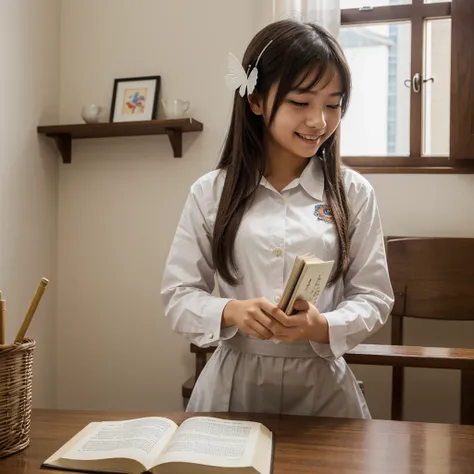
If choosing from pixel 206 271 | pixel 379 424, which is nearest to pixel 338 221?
pixel 206 271

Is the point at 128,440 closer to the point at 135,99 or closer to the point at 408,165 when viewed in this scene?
the point at 408,165

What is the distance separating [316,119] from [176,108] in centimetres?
119

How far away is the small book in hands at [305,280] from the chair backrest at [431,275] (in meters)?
1.05

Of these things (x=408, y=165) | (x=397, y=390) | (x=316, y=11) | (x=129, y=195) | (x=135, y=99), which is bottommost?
(x=397, y=390)

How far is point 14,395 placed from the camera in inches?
37.1

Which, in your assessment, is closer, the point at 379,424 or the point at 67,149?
the point at 379,424

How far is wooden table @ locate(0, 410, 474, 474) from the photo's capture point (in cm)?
90

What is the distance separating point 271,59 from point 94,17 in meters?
1.56

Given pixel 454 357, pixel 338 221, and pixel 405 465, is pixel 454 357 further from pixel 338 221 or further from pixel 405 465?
pixel 405 465

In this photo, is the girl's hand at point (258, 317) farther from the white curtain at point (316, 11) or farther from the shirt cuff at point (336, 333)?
the white curtain at point (316, 11)

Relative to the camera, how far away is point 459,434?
1.04 metres

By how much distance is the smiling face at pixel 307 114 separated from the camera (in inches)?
49.1

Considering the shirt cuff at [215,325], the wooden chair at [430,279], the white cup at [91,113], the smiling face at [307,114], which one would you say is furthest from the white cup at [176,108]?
the shirt cuff at [215,325]

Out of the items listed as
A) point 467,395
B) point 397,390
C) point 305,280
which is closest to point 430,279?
point 397,390
